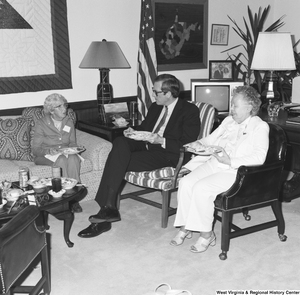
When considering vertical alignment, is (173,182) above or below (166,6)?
below

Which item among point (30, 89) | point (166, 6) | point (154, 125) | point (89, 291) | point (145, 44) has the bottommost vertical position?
point (89, 291)

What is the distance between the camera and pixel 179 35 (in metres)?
5.48

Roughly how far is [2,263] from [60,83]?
2.98 meters

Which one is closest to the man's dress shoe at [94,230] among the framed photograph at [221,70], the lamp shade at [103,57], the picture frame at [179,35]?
the lamp shade at [103,57]

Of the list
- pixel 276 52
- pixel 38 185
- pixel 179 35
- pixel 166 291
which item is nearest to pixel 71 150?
pixel 38 185

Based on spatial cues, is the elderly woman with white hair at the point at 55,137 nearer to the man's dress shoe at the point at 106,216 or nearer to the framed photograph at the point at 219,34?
the man's dress shoe at the point at 106,216

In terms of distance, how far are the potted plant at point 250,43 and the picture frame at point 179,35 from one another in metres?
0.46

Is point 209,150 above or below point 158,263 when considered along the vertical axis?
above

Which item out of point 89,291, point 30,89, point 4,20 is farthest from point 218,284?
point 4,20

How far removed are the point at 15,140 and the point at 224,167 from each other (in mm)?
2030

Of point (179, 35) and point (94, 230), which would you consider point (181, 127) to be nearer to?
point (94, 230)

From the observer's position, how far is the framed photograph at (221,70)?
5.71 m

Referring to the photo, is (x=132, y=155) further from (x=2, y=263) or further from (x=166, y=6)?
(x=166, y=6)

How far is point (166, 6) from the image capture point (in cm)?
529
